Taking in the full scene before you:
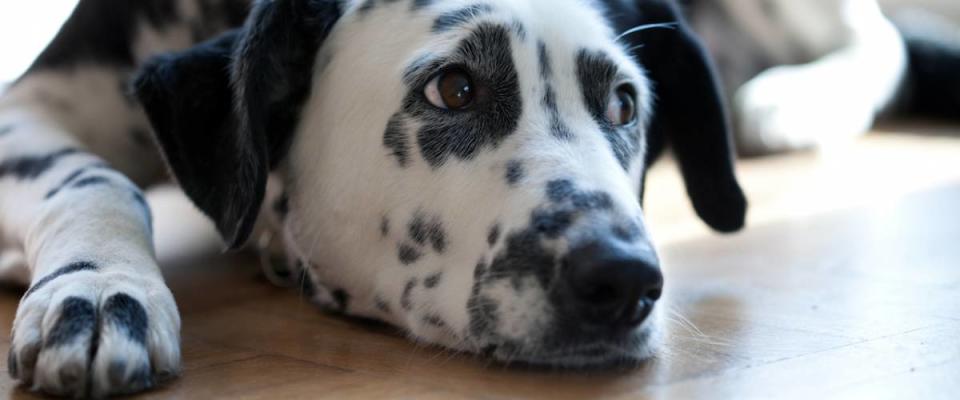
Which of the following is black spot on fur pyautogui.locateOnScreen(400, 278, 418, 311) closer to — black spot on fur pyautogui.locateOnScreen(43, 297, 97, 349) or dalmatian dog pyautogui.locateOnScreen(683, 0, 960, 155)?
black spot on fur pyautogui.locateOnScreen(43, 297, 97, 349)

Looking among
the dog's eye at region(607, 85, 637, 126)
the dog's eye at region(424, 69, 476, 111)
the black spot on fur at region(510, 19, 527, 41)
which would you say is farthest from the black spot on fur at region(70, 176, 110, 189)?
the dog's eye at region(607, 85, 637, 126)

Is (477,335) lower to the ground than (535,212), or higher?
lower

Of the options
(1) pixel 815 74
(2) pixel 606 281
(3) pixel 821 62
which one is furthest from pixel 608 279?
(3) pixel 821 62

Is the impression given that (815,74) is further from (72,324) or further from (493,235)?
(72,324)

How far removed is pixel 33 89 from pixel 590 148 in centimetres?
134

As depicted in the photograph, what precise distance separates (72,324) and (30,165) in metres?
0.78

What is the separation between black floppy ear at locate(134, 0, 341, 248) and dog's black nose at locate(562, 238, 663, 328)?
636 mm

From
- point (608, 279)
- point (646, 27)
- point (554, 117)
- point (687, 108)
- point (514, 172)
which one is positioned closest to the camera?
point (608, 279)

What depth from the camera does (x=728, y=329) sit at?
6.32 feet

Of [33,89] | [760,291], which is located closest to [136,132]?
[33,89]

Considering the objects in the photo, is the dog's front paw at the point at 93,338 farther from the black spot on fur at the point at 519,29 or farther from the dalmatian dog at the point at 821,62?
the dalmatian dog at the point at 821,62

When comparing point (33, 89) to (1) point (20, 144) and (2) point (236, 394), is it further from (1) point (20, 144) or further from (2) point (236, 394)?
(2) point (236, 394)

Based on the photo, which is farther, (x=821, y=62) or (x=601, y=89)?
(x=821, y=62)

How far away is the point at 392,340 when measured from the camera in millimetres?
1888
